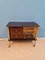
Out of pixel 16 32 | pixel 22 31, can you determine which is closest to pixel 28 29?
pixel 22 31

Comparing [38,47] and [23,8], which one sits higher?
[23,8]

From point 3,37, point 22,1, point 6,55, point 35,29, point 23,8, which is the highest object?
point 22,1

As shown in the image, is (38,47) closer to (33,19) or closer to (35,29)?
(35,29)

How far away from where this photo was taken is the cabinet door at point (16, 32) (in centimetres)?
217

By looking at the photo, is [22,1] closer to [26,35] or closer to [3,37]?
[26,35]

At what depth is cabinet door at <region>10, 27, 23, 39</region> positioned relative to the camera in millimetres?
2168

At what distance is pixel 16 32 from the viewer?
86.4 inches

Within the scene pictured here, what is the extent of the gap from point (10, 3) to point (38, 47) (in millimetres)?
1262

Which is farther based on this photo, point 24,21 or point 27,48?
point 24,21

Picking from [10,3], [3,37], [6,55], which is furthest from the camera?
[3,37]

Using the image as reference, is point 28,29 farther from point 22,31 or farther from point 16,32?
point 16,32

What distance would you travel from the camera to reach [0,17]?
7.91 ft

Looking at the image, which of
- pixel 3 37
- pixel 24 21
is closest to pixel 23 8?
pixel 24 21

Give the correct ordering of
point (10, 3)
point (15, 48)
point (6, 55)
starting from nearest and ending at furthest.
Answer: point (6, 55), point (15, 48), point (10, 3)
